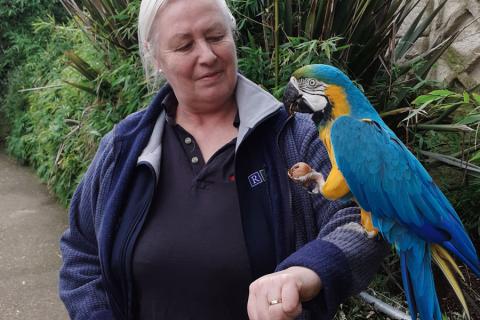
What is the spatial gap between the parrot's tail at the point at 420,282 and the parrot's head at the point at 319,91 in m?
0.36

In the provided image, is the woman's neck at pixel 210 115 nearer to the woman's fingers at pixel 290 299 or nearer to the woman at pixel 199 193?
the woman at pixel 199 193

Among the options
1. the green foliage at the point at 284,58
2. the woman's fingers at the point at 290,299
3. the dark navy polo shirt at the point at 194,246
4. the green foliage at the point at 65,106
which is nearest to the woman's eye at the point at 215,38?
the dark navy polo shirt at the point at 194,246

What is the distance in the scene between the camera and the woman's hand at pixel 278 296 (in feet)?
3.41

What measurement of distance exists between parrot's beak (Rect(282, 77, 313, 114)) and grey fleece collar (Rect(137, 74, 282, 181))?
20 centimetres

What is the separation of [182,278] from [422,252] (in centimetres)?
67

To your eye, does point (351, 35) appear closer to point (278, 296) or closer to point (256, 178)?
point (256, 178)

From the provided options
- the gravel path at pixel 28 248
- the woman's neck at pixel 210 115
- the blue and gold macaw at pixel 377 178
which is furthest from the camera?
the gravel path at pixel 28 248

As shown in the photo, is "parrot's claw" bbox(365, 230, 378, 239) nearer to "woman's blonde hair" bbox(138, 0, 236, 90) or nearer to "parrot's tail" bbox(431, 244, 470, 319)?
"parrot's tail" bbox(431, 244, 470, 319)

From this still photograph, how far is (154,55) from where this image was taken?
1605 millimetres

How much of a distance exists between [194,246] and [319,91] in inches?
22.5

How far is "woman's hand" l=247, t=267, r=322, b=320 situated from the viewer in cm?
104

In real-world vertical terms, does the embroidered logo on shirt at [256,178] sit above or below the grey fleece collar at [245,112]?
below

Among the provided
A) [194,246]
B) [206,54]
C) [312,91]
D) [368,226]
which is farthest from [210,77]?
[368,226]

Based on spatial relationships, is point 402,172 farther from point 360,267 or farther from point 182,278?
point 182,278
